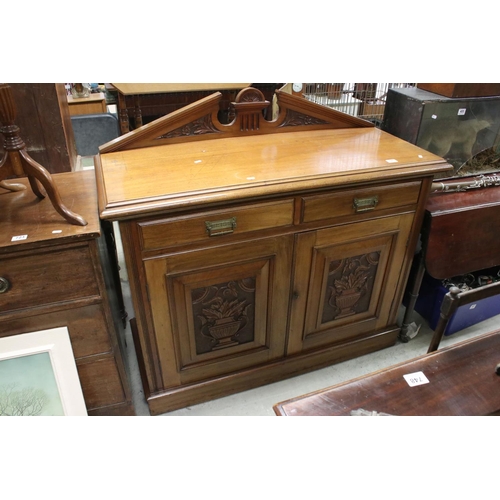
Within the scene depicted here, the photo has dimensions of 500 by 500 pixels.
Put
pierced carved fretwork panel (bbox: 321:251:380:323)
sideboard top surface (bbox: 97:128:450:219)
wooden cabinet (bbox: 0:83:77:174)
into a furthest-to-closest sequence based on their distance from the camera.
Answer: pierced carved fretwork panel (bbox: 321:251:380:323) → wooden cabinet (bbox: 0:83:77:174) → sideboard top surface (bbox: 97:128:450:219)

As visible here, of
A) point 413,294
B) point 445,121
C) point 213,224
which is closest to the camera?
point 213,224

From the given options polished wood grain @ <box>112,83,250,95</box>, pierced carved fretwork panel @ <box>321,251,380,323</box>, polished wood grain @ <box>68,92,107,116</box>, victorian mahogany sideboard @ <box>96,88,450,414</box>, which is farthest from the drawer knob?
polished wood grain @ <box>68,92,107,116</box>

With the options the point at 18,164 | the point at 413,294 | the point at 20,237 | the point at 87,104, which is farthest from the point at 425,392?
the point at 87,104

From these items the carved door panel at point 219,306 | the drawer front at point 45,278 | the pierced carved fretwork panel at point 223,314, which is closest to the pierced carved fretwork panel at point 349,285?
the carved door panel at point 219,306

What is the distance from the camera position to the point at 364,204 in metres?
1.49

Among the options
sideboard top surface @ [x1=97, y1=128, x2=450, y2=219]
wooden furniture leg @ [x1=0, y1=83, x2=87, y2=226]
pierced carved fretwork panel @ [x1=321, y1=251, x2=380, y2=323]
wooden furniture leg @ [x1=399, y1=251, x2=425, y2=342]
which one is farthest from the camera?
wooden furniture leg @ [x1=399, y1=251, x2=425, y2=342]

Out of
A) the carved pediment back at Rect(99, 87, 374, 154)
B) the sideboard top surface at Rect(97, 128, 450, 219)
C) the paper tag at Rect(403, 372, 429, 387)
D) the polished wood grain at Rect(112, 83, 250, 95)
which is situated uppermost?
the carved pediment back at Rect(99, 87, 374, 154)

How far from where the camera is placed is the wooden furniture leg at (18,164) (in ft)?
3.61

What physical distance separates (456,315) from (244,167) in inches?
50.7

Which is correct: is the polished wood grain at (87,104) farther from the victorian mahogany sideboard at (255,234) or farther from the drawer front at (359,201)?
the drawer front at (359,201)

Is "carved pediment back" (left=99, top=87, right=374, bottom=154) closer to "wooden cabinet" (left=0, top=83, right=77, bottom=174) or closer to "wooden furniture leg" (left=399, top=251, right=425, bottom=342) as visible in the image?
"wooden cabinet" (left=0, top=83, right=77, bottom=174)

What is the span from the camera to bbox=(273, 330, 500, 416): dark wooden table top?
1.11m

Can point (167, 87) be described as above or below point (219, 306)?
above

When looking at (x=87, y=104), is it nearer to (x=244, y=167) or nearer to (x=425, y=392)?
(x=244, y=167)
